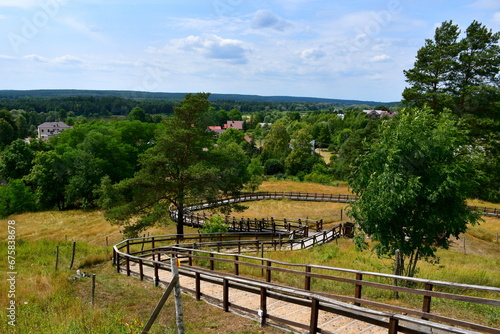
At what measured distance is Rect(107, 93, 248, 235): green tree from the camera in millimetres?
20375

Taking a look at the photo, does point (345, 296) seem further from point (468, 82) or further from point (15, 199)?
point (15, 199)

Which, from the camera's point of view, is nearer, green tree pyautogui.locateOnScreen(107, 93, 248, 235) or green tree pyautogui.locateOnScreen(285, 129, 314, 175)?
green tree pyautogui.locateOnScreen(107, 93, 248, 235)

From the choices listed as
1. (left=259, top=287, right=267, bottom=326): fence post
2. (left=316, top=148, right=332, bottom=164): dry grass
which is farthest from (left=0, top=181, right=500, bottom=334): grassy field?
(left=316, top=148, right=332, bottom=164): dry grass

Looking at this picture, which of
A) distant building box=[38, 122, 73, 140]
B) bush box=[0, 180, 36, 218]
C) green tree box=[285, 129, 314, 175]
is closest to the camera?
bush box=[0, 180, 36, 218]

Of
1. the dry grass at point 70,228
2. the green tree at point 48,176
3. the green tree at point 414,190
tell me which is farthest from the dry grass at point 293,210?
the green tree at point 48,176

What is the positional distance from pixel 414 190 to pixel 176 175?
625 inches

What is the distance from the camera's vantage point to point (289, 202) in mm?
38344

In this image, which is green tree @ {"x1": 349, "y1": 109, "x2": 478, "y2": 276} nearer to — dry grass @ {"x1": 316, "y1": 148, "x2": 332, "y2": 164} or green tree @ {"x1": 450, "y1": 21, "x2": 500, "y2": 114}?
green tree @ {"x1": 450, "y1": 21, "x2": 500, "y2": 114}

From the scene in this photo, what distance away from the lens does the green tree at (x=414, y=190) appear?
9438 millimetres

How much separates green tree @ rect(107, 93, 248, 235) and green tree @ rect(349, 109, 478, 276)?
11.7m

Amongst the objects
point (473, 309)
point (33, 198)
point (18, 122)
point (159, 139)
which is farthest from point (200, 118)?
point (18, 122)

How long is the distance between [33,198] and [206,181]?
3261 centimetres

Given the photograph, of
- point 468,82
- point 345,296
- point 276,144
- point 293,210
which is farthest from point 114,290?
point 276,144

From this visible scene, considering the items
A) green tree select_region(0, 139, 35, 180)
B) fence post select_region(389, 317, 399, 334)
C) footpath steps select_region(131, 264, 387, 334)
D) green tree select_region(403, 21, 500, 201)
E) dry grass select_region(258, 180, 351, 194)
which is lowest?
dry grass select_region(258, 180, 351, 194)
